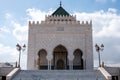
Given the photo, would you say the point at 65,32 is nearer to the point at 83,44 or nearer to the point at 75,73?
the point at 83,44

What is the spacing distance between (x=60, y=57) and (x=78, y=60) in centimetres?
225

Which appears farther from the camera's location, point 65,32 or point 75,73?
point 65,32

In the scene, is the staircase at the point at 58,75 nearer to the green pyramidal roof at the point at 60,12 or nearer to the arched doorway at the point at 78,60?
the arched doorway at the point at 78,60

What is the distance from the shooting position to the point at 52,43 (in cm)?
2795

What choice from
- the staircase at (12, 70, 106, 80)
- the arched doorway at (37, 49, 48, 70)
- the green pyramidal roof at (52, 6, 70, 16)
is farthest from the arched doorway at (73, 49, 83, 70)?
the staircase at (12, 70, 106, 80)

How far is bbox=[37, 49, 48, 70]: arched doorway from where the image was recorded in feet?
95.9

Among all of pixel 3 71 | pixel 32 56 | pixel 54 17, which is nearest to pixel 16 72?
pixel 3 71

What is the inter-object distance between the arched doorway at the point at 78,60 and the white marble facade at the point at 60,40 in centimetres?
42

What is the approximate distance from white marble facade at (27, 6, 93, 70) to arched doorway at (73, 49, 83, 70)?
42cm

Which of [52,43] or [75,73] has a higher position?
[52,43]

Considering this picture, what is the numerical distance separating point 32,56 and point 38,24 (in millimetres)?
3584

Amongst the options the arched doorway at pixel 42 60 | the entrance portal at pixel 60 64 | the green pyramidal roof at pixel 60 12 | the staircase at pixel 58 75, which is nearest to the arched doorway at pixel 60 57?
the entrance portal at pixel 60 64

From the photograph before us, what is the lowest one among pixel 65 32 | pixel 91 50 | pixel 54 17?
pixel 91 50

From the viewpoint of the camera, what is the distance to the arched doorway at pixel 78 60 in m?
28.9
